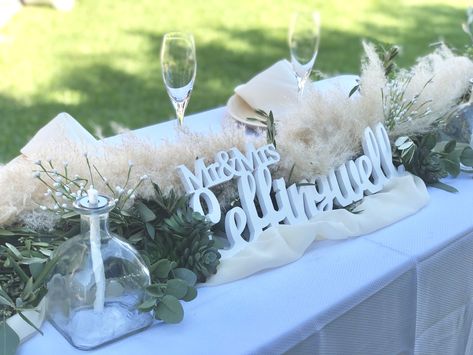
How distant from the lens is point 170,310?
0.94 m

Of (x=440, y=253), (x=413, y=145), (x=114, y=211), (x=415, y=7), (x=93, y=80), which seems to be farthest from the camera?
(x=415, y=7)

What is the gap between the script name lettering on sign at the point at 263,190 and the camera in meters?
1.10

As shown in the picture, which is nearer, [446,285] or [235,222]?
[235,222]

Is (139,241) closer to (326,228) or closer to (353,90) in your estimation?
(326,228)

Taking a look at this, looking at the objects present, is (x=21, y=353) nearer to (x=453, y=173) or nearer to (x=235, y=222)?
(x=235, y=222)

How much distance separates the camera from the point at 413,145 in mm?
1353

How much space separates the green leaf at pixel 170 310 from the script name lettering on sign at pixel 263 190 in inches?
6.8

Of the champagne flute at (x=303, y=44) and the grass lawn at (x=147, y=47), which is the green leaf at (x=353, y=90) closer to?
the champagne flute at (x=303, y=44)

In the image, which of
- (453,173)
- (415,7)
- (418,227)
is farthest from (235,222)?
(415,7)

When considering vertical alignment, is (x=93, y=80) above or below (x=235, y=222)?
below

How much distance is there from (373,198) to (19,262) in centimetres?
64

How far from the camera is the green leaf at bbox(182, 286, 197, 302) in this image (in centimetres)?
98

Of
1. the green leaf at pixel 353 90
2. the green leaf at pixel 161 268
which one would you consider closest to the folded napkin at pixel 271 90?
the green leaf at pixel 353 90

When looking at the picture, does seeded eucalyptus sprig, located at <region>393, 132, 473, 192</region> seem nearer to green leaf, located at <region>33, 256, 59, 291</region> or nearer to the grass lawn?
green leaf, located at <region>33, 256, 59, 291</region>
